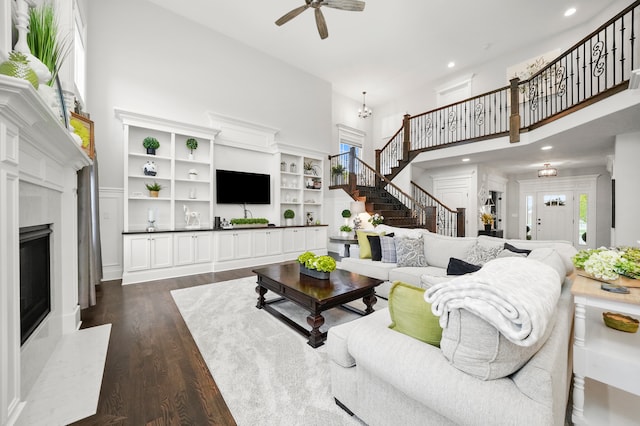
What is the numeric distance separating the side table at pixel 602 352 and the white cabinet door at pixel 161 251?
5.07 meters

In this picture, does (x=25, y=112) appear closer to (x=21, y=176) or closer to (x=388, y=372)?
(x=21, y=176)

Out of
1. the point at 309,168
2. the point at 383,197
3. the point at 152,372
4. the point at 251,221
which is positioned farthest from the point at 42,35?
the point at 383,197

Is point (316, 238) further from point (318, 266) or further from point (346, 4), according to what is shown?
point (346, 4)

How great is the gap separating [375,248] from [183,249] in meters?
3.41

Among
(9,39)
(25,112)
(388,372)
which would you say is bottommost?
(388,372)

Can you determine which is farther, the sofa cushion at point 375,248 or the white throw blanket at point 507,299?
the sofa cushion at point 375,248

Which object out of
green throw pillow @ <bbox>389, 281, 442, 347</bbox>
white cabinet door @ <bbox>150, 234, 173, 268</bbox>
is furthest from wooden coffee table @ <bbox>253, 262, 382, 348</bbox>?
white cabinet door @ <bbox>150, 234, 173, 268</bbox>

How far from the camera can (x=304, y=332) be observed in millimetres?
2449

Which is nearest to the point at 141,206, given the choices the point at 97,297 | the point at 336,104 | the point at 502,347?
the point at 97,297

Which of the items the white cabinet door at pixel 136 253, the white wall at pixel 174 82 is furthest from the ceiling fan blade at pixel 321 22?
the white cabinet door at pixel 136 253

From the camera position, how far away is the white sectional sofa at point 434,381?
2.95ft

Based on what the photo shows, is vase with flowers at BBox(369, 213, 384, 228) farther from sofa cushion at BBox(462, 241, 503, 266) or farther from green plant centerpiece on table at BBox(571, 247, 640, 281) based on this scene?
green plant centerpiece on table at BBox(571, 247, 640, 281)

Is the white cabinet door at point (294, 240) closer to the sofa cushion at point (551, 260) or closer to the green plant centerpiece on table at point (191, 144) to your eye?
the green plant centerpiece on table at point (191, 144)

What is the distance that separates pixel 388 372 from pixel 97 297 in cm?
416
